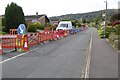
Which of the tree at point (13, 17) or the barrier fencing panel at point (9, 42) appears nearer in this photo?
the barrier fencing panel at point (9, 42)

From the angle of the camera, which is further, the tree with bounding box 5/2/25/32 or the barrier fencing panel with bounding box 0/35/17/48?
the tree with bounding box 5/2/25/32

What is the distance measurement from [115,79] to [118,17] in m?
60.1

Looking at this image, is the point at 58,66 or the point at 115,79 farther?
the point at 58,66

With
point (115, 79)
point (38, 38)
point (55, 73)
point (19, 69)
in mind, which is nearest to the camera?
point (115, 79)

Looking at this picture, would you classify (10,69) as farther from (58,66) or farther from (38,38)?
(38,38)

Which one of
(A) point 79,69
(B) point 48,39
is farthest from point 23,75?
(B) point 48,39

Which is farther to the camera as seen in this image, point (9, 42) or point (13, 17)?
point (13, 17)

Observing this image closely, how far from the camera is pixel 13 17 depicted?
4766 cm

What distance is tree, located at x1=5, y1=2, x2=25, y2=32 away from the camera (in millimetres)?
47781

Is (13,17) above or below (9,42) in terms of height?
above

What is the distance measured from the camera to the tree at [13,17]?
157ft

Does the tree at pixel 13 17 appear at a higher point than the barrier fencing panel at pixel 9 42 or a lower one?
higher

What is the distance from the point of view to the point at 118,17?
68750mm

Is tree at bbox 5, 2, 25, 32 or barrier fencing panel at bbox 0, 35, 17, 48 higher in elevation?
tree at bbox 5, 2, 25, 32
